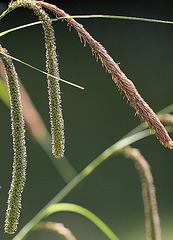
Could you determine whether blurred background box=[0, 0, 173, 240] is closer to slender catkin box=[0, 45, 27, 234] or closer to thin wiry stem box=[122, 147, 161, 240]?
thin wiry stem box=[122, 147, 161, 240]

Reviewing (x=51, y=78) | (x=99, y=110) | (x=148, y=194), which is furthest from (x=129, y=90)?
(x=99, y=110)

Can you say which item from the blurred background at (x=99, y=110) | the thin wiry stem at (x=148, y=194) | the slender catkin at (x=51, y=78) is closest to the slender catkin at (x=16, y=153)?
the slender catkin at (x=51, y=78)

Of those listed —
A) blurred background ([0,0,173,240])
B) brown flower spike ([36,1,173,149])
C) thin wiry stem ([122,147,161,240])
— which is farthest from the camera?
blurred background ([0,0,173,240])

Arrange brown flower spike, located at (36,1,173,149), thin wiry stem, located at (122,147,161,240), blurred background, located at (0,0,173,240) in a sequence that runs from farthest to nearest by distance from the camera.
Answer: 1. blurred background, located at (0,0,173,240)
2. thin wiry stem, located at (122,147,161,240)
3. brown flower spike, located at (36,1,173,149)

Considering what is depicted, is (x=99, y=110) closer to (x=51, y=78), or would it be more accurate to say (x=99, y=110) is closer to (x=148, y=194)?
(x=148, y=194)

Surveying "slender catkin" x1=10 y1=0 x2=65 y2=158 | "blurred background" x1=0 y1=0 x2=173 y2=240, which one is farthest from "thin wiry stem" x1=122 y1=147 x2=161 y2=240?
"blurred background" x1=0 y1=0 x2=173 y2=240

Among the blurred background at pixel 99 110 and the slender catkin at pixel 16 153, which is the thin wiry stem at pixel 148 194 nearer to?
the slender catkin at pixel 16 153
